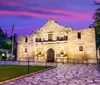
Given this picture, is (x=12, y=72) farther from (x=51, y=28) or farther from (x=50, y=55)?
(x=51, y=28)

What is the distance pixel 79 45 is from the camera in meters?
29.7

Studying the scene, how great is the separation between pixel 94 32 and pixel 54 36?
7.23 meters

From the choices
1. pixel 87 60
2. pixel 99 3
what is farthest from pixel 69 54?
pixel 99 3

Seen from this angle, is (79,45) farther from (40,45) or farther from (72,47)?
(40,45)

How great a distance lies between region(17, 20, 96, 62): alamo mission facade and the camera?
29.0m

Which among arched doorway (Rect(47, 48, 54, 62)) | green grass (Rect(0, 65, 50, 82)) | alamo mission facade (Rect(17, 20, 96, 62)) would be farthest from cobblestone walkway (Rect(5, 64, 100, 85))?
arched doorway (Rect(47, 48, 54, 62))

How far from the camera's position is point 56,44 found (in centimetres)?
3183

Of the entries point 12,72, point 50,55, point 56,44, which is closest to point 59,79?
point 12,72

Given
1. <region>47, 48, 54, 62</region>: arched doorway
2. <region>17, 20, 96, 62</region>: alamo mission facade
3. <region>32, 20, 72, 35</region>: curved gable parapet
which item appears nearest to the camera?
<region>17, 20, 96, 62</region>: alamo mission facade

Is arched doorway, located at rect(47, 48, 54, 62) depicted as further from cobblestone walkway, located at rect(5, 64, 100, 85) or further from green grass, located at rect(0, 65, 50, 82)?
cobblestone walkway, located at rect(5, 64, 100, 85)

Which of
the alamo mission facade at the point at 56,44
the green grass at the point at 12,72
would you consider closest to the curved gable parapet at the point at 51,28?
the alamo mission facade at the point at 56,44

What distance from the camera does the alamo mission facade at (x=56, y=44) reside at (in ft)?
95.2

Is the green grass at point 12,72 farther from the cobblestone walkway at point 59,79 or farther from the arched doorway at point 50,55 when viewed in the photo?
the arched doorway at point 50,55

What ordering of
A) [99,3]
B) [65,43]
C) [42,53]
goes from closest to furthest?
[99,3] < [65,43] < [42,53]
